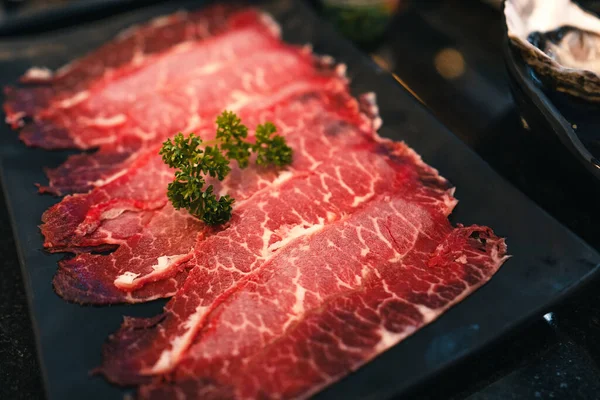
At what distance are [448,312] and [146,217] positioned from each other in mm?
1612

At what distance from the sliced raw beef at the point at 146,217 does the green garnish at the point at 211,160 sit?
10 cm

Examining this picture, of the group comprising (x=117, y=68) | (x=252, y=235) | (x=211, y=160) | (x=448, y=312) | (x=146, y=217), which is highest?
(x=448, y=312)

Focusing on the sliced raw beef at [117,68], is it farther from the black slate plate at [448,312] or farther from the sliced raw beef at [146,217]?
the sliced raw beef at [146,217]

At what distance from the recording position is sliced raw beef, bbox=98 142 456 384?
216 cm

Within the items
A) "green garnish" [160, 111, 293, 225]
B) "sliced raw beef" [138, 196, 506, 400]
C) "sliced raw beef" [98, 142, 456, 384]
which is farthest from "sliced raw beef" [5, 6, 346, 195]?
"sliced raw beef" [138, 196, 506, 400]

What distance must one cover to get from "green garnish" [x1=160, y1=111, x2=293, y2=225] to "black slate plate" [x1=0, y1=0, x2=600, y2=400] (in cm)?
55

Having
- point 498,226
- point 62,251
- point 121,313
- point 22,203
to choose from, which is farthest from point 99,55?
point 498,226

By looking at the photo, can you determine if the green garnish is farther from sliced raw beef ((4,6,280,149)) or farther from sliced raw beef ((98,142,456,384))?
sliced raw beef ((4,6,280,149))

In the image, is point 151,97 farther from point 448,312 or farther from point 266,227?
point 448,312

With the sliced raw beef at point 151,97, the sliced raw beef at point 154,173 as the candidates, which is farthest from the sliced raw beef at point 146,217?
the sliced raw beef at point 151,97

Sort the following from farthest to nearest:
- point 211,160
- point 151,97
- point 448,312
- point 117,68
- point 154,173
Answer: point 117,68 < point 151,97 < point 154,173 < point 211,160 < point 448,312

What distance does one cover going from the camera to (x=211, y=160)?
2.64 meters

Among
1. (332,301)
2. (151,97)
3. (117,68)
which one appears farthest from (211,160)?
(117,68)

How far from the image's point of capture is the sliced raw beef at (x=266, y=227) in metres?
2.16
